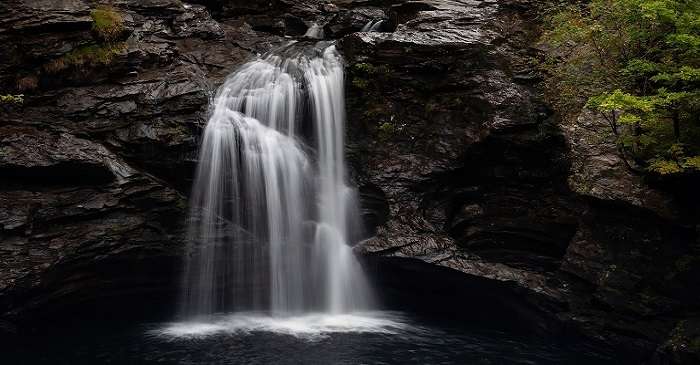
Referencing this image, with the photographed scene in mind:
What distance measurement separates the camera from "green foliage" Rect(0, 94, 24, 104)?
38.5 ft

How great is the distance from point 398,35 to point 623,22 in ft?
18.3

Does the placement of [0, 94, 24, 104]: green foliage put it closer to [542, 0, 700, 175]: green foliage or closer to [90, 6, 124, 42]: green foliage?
[90, 6, 124, 42]: green foliage

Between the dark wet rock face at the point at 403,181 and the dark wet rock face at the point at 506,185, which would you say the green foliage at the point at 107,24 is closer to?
the dark wet rock face at the point at 403,181

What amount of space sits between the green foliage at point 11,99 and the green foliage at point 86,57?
3.31 feet

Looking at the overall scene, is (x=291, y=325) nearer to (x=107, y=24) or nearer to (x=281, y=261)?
(x=281, y=261)

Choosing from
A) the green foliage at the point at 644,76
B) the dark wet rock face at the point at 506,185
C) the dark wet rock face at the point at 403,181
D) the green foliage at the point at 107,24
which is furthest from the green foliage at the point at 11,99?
the green foliage at the point at 644,76

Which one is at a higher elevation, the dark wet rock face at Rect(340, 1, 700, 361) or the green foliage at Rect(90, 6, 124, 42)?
the green foliage at Rect(90, 6, 124, 42)

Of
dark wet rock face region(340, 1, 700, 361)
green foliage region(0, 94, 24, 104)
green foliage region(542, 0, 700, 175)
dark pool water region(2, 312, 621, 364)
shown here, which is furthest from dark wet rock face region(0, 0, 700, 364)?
green foliage region(542, 0, 700, 175)

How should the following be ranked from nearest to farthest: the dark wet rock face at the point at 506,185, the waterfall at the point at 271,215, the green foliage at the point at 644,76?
the green foliage at the point at 644,76
the dark wet rock face at the point at 506,185
the waterfall at the point at 271,215

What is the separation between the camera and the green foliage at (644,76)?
9.31m

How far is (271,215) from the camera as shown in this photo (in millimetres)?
12938

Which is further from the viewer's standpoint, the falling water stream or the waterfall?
the waterfall

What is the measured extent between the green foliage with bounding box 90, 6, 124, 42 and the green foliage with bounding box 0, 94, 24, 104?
2.64m

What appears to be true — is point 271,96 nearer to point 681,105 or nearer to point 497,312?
point 497,312
